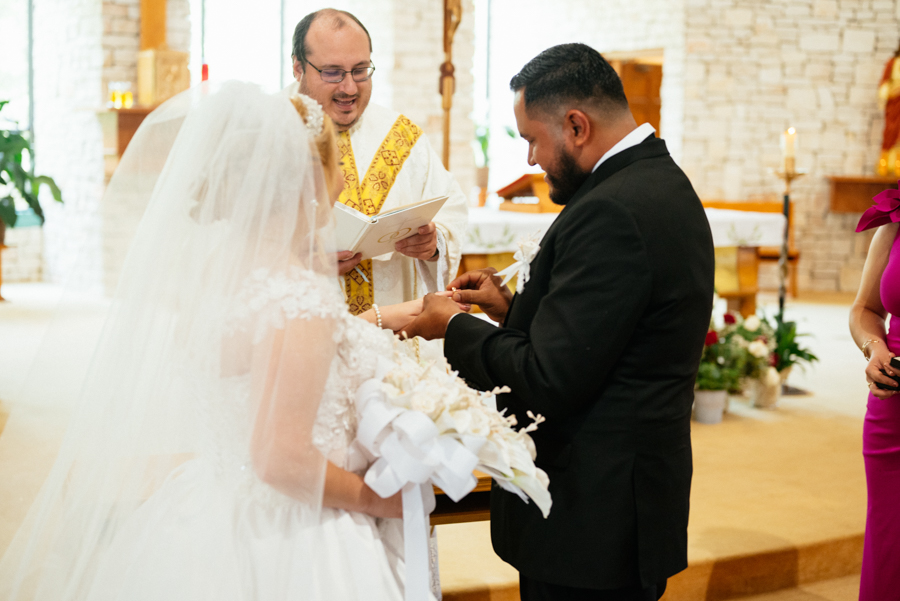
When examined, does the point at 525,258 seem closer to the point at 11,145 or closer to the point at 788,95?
the point at 11,145

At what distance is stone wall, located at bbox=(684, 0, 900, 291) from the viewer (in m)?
10.0

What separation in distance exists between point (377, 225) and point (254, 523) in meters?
0.82

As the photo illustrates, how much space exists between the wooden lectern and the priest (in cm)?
258

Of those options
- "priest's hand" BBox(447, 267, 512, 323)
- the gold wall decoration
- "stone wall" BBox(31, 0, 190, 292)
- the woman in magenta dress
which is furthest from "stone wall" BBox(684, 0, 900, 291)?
"priest's hand" BBox(447, 267, 512, 323)

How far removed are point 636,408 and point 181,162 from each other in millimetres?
924

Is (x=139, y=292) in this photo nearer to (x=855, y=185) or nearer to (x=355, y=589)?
(x=355, y=589)

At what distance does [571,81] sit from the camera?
1.52 metres

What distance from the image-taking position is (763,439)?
14.6ft

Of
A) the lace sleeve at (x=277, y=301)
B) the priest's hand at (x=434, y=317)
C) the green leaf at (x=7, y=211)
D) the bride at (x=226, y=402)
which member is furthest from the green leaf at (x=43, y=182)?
the lace sleeve at (x=277, y=301)

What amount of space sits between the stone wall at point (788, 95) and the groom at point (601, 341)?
354 inches

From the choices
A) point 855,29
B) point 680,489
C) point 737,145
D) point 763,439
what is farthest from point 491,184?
point 680,489

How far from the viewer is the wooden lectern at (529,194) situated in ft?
17.5

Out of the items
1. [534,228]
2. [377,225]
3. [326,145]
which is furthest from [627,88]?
[326,145]

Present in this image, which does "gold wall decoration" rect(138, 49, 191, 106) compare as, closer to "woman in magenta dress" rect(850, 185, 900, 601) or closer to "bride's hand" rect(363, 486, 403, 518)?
"woman in magenta dress" rect(850, 185, 900, 601)
